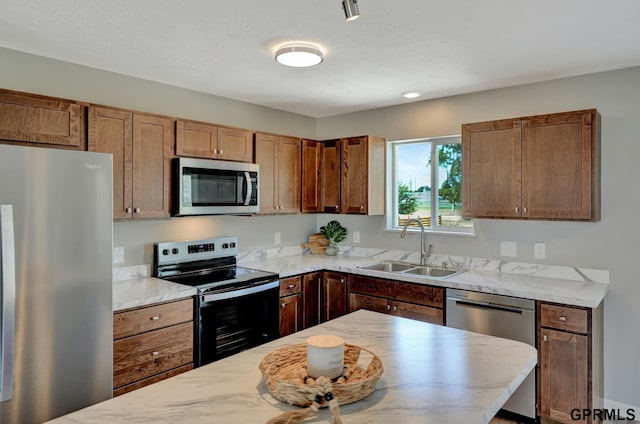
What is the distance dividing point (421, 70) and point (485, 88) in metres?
0.78

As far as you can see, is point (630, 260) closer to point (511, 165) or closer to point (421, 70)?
point (511, 165)

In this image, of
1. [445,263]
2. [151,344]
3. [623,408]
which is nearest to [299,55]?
[151,344]

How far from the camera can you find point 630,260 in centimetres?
285

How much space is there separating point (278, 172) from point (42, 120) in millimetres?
1945

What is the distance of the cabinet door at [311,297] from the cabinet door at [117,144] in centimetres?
161

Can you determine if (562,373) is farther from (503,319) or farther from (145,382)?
(145,382)

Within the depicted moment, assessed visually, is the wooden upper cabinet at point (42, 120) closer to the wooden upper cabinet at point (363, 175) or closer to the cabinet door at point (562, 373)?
the wooden upper cabinet at point (363, 175)

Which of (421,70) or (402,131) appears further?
(402,131)

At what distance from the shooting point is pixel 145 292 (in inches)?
106

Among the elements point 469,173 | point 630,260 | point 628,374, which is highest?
point 469,173

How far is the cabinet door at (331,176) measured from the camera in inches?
165

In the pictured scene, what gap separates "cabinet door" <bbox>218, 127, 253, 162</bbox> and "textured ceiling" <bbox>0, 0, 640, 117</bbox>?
0.39 m

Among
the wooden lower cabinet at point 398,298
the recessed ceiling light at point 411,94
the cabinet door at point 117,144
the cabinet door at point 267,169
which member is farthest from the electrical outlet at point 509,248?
the cabinet door at point 117,144

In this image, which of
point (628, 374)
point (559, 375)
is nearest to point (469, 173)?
point (559, 375)
